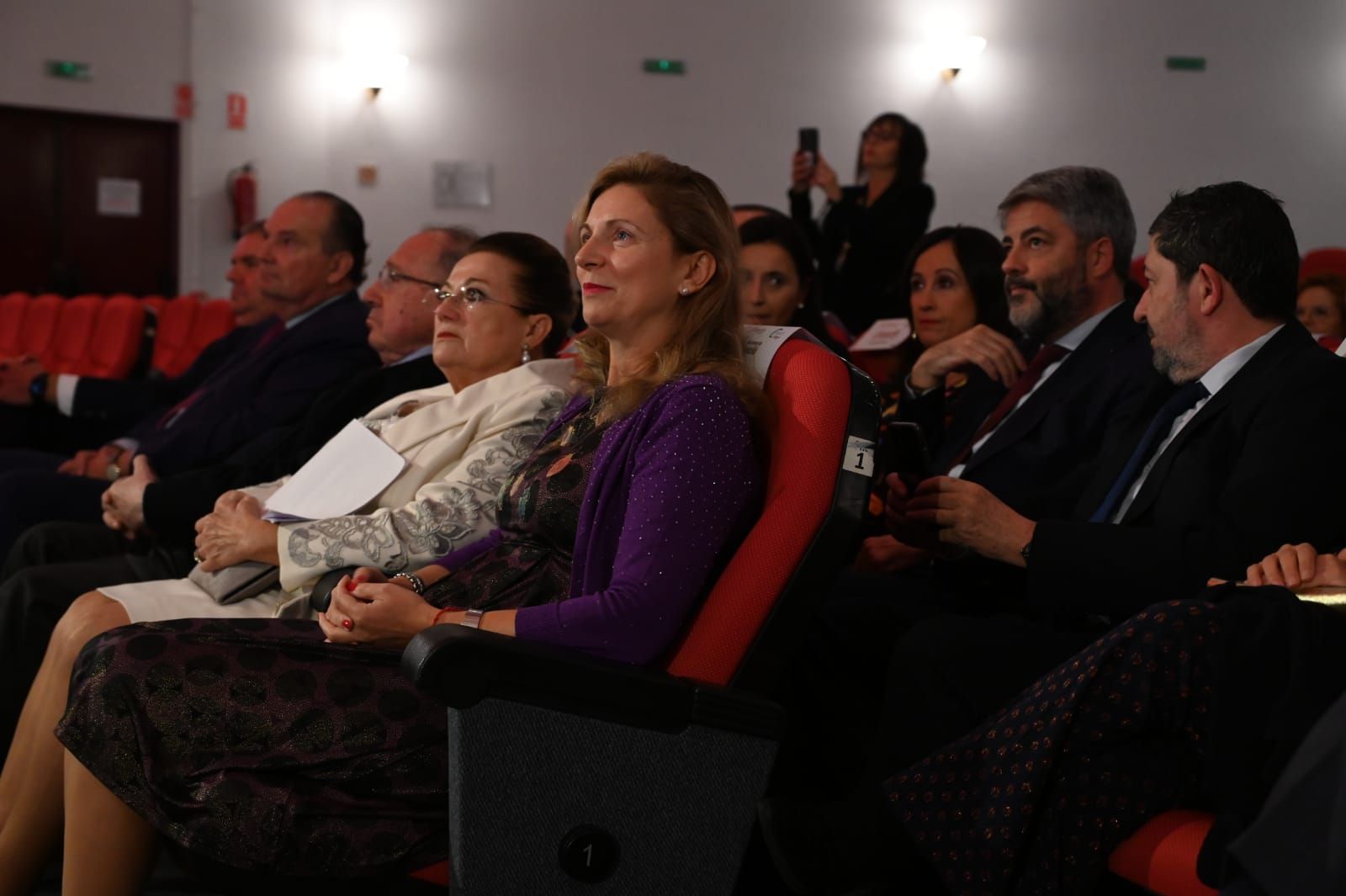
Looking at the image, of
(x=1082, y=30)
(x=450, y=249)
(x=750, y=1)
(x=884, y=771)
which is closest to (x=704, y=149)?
(x=750, y=1)

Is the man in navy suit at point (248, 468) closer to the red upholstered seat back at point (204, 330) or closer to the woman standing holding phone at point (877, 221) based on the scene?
the woman standing holding phone at point (877, 221)

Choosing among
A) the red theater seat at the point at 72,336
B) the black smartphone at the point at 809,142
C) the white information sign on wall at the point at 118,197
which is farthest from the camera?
the white information sign on wall at the point at 118,197

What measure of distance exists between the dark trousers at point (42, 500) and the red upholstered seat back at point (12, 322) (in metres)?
2.79

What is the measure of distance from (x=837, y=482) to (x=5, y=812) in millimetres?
1289

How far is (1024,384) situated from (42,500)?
2.27 m

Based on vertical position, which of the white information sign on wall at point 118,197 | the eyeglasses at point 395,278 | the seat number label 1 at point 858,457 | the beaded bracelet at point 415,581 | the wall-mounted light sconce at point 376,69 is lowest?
the beaded bracelet at point 415,581

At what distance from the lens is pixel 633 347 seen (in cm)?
188

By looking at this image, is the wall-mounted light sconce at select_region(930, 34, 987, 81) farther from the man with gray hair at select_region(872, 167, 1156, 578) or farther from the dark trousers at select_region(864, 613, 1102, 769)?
the dark trousers at select_region(864, 613, 1102, 769)

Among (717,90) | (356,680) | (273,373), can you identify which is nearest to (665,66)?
(717,90)

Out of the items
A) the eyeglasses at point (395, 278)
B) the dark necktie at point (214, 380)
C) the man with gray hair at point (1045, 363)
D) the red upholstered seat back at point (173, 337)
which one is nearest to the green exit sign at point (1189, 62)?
the red upholstered seat back at point (173, 337)

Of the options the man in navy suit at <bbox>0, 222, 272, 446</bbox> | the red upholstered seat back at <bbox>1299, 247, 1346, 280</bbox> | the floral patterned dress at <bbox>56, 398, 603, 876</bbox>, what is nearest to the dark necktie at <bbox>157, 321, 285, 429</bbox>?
the man in navy suit at <bbox>0, 222, 272, 446</bbox>

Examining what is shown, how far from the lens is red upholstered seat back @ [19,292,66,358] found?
569cm

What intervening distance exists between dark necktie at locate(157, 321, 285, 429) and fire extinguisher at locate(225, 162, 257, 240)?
5.12 meters

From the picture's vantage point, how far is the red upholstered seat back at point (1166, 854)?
1.41 meters
